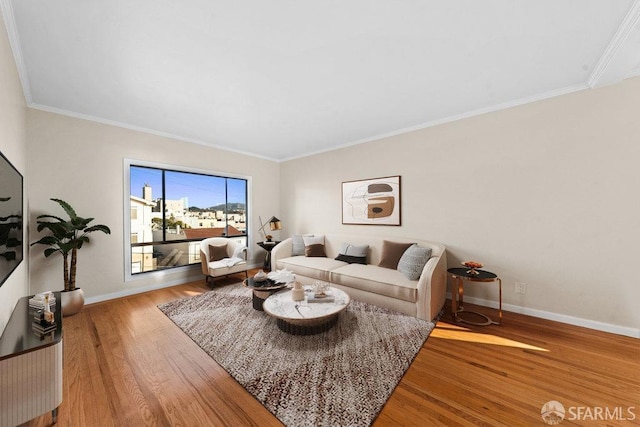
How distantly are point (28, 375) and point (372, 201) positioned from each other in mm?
4167

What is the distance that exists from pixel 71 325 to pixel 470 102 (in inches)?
222

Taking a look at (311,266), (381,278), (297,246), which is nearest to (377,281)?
(381,278)

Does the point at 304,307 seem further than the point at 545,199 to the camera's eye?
No

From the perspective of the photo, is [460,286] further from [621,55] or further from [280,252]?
[280,252]

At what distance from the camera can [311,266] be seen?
3.89 meters

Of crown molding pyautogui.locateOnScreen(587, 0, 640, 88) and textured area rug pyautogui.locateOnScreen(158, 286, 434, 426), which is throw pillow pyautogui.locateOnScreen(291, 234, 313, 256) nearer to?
textured area rug pyautogui.locateOnScreen(158, 286, 434, 426)

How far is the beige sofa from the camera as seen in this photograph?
110 inches

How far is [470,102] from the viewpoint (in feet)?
9.85

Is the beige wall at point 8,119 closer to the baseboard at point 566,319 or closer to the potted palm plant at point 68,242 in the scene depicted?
the potted palm plant at point 68,242

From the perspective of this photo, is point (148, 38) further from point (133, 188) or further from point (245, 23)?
point (133, 188)

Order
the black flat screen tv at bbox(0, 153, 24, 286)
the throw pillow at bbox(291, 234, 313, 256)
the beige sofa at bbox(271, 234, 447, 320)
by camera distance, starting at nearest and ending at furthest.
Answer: the black flat screen tv at bbox(0, 153, 24, 286)
the beige sofa at bbox(271, 234, 447, 320)
the throw pillow at bbox(291, 234, 313, 256)

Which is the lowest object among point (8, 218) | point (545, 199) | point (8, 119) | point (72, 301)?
point (72, 301)

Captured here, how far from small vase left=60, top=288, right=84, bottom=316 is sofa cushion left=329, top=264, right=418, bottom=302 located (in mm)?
3386

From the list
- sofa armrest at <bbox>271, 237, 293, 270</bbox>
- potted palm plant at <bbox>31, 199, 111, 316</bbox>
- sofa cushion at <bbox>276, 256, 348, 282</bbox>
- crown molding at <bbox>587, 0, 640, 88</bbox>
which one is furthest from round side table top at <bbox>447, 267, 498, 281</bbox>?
potted palm plant at <bbox>31, 199, 111, 316</bbox>
